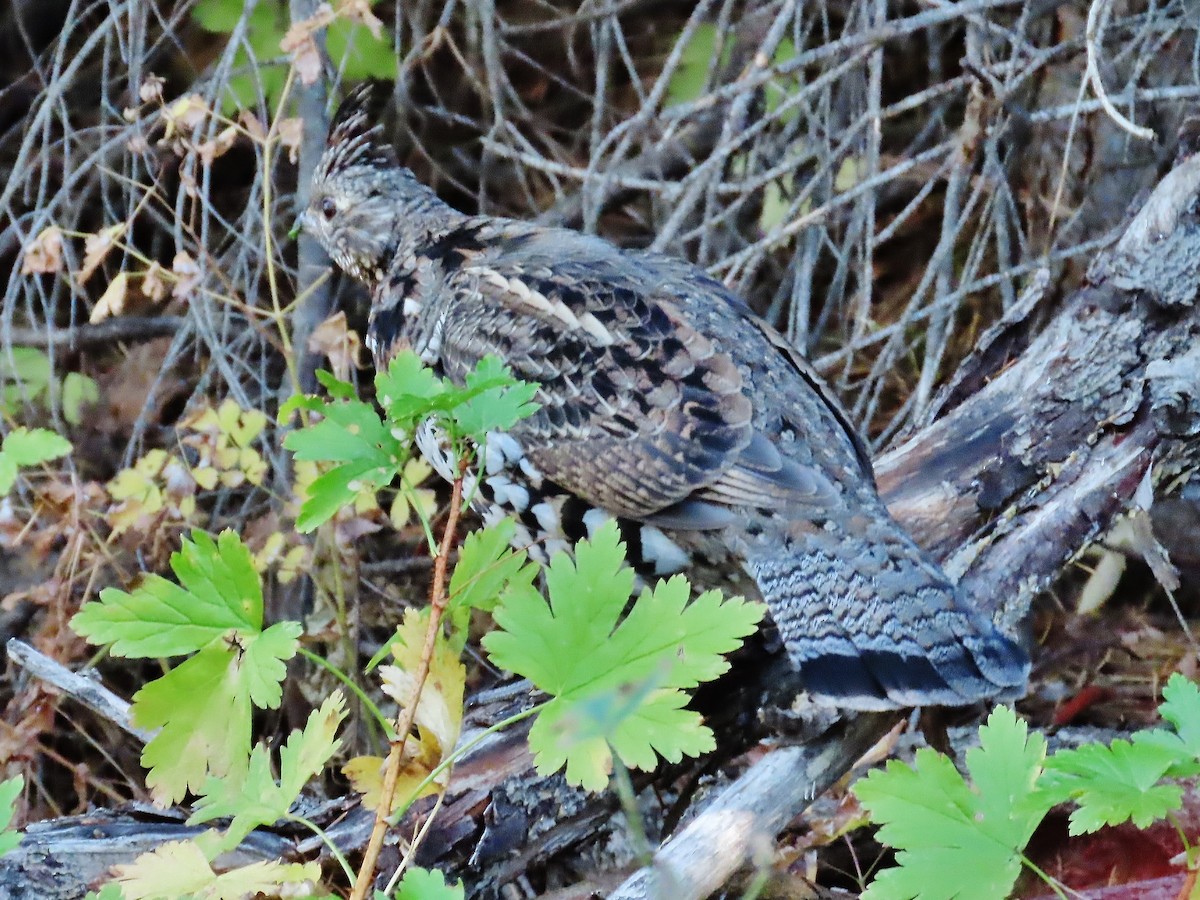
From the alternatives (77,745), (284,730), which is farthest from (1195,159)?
(77,745)

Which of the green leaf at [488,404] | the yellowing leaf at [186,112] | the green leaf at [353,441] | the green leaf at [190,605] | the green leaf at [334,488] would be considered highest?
the yellowing leaf at [186,112]

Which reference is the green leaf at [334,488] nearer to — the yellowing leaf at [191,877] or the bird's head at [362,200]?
the yellowing leaf at [191,877]

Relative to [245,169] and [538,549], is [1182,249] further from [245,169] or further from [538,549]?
[245,169]

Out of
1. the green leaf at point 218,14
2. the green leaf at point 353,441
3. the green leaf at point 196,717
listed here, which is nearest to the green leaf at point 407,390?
the green leaf at point 353,441

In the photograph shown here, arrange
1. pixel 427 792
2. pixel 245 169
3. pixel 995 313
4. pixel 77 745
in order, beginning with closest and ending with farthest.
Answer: pixel 427 792
pixel 77 745
pixel 995 313
pixel 245 169

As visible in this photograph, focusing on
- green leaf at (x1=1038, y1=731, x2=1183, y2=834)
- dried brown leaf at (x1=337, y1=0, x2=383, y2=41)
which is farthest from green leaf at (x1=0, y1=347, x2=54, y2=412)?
green leaf at (x1=1038, y1=731, x2=1183, y2=834)

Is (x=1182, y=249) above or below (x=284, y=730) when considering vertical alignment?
above
